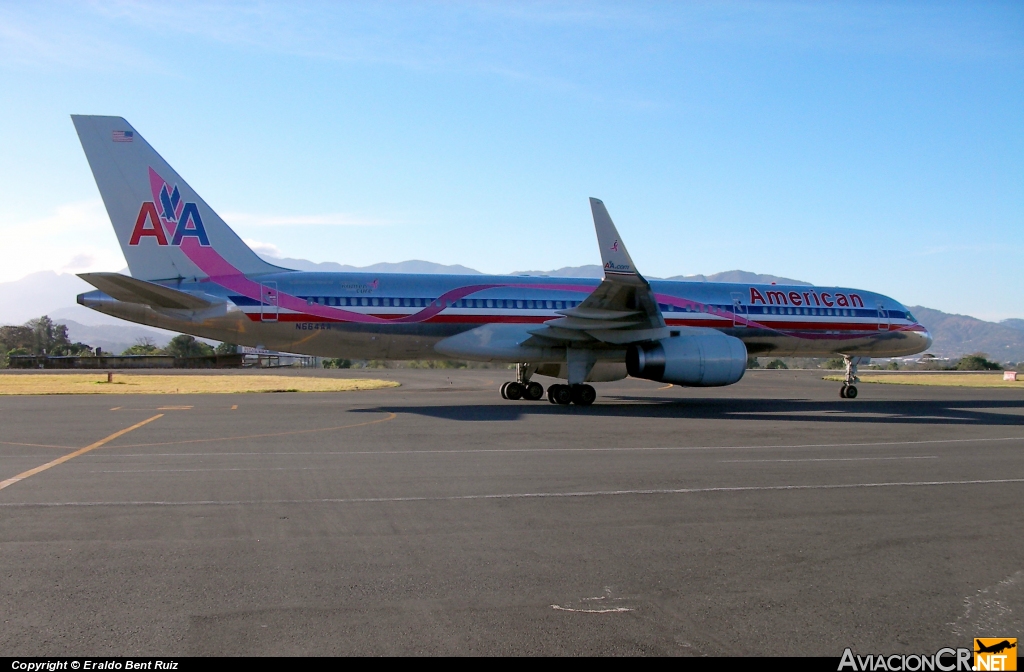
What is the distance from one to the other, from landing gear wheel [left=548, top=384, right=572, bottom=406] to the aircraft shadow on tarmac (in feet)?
1.30

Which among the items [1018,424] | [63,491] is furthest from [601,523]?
[1018,424]

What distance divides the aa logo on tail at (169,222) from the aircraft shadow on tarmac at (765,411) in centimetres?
621

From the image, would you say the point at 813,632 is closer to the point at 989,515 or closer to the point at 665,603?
the point at 665,603

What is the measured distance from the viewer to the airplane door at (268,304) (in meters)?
19.7

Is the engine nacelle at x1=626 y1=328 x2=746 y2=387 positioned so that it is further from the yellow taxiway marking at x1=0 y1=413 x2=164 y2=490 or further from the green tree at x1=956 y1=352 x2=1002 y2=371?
the green tree at x1=956 y1=352 x2=1002 y2=371

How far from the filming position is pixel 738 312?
24.1 m

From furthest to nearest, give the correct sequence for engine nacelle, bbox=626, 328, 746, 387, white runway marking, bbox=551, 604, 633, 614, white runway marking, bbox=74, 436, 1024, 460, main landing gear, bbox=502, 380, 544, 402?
main landing gear, bbox=502, 380, 544, 402 < engine nacelle, bbox=626, 328, 746, 387 < white runway marking, bbox=74, 436, 1024, 460 < white runway marking, bbox=551, 604, 633, 614

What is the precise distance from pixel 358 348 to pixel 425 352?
6.01ft

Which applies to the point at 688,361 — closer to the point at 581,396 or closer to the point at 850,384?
the point at 581,396

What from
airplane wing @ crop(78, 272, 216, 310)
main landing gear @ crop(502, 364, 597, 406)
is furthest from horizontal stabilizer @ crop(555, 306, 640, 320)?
airplane wing @ crop(78, 272, 216, 310)

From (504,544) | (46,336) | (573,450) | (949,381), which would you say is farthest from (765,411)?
(46,336)

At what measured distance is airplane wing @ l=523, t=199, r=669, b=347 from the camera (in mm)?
18219

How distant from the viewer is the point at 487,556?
19.4ft

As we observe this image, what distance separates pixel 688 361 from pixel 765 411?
2.35m
